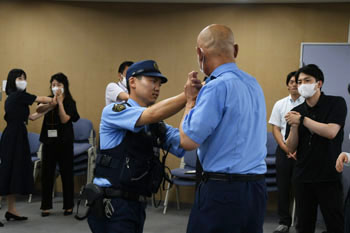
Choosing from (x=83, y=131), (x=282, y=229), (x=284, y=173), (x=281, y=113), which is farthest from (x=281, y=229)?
(x=83, y=131)

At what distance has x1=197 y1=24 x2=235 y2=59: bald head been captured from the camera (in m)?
2.07

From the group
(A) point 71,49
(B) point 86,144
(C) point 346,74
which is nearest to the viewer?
(C) point 346,74

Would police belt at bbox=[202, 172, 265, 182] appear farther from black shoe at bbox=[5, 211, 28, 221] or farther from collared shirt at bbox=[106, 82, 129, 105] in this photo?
black shoe at bbox=[5, 211, 28, 221]

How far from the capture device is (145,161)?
2.32 m

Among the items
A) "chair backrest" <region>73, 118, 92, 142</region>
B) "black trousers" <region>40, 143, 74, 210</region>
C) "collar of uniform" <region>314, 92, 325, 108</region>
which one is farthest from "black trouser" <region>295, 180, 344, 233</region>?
"chair backrest" <region>73, 118, 92, 142</region>

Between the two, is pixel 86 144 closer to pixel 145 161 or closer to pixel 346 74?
pixel 346 74

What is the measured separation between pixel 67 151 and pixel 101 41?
186 centimetres

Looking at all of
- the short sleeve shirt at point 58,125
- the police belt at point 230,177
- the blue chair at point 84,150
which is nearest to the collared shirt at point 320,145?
the police belt at point 230,177

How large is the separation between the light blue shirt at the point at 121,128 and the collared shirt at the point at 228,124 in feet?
1.08

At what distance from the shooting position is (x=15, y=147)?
509cm

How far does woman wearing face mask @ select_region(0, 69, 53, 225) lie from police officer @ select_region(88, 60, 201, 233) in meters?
2.97

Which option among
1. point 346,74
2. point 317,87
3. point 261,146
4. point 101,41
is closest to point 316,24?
point 346,74

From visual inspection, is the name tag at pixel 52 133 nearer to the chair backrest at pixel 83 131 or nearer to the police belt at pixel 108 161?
the chair backrest at pixel 83 131

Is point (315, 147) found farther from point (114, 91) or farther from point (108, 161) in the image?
point (114, 91)
